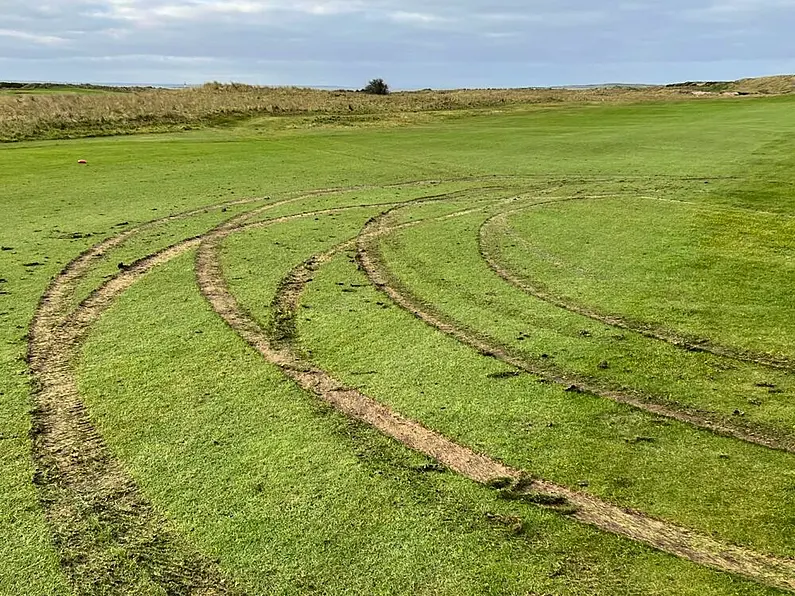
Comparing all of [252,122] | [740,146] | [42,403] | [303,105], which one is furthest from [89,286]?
[303,105]

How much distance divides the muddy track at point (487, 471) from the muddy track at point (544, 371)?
48.3 inches

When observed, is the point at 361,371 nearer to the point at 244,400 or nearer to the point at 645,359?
the point at 244,400

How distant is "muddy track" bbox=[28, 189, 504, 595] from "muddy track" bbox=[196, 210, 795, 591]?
5.13 feet

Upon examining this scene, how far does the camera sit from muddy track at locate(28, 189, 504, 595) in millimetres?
3658

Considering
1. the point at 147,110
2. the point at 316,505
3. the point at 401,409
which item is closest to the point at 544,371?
the point at 401,409

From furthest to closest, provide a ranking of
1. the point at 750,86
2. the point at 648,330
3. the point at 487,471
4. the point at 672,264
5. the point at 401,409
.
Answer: the point at 750,86
the point at 672,264
the point at 648,330
the point at 401,409
the point at 487,471

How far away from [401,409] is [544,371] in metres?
1.36

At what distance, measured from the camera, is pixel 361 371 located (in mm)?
5992

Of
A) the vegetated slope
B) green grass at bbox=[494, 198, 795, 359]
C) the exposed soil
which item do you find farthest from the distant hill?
the exposed soil

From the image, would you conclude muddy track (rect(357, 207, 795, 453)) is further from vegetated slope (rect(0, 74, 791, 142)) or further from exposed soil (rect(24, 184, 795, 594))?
vegetated slope (rect(0, 74, 791, 142))

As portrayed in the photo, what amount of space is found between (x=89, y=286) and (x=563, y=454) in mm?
5751

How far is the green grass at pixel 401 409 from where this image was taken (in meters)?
3.78

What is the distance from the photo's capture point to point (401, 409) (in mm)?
5363

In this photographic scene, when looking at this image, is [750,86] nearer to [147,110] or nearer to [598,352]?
[147,110]
